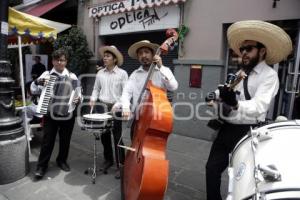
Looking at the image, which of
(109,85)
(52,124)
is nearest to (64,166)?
(52,124)

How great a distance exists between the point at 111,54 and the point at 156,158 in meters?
2.13

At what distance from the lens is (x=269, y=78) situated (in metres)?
2.27

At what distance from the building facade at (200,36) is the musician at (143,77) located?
215 cm

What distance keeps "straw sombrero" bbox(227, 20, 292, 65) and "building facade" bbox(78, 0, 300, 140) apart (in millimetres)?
1971

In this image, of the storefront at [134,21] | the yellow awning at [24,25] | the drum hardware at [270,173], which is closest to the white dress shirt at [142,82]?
the drum hardware at [270,173]

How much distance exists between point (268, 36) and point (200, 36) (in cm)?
331

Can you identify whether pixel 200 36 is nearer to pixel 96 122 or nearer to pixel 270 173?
pixel 96 122

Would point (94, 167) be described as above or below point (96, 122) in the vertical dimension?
below

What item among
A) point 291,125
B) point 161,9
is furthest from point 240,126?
point 161,9

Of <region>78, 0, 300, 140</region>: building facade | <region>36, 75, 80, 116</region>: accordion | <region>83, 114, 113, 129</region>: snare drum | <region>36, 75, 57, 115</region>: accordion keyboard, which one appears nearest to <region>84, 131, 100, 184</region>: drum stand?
<region>83, 114, 113, 129</region>: snare drum

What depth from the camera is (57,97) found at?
358 cm

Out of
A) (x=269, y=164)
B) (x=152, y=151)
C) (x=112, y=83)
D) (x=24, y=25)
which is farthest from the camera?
(x=24, y=25)

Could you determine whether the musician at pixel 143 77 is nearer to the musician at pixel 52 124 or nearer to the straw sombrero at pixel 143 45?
the straw sombrero at pixel 143 45

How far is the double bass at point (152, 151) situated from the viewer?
2.22 m
